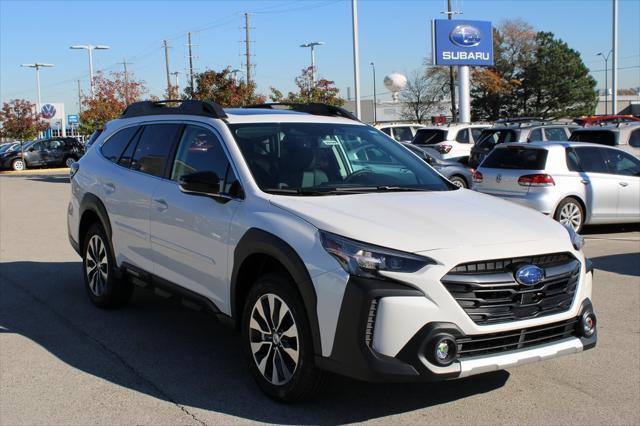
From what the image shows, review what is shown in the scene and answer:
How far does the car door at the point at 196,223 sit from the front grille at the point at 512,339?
1642 millimetres

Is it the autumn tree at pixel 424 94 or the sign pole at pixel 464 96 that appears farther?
the autumn tree at pixel 424 94

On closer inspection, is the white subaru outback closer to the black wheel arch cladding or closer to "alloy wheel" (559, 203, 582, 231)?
the black wheel arch cladding

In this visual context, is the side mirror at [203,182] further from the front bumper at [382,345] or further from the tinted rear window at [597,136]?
the tinted rear window at [597,136]

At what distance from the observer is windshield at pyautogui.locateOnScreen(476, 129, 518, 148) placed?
60.3ft

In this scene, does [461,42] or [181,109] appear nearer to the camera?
[181,109]

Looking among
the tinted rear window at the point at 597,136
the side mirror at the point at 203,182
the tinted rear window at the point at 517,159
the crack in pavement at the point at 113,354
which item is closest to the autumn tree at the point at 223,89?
the tinted rear window at the point at 597,136

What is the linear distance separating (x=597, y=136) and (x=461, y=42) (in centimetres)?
2173

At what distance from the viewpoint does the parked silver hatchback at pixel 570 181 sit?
1117cm

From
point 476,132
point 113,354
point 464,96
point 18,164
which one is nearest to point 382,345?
point 113,354

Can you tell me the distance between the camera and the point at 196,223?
4926mm

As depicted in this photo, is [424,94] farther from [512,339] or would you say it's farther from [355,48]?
[512,339]

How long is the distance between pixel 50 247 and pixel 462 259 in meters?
8.35

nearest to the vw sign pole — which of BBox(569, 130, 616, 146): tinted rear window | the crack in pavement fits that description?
BBox(569, 130, 616, 146): tinted rear window

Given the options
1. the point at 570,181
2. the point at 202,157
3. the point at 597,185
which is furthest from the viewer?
the point at 597,185
